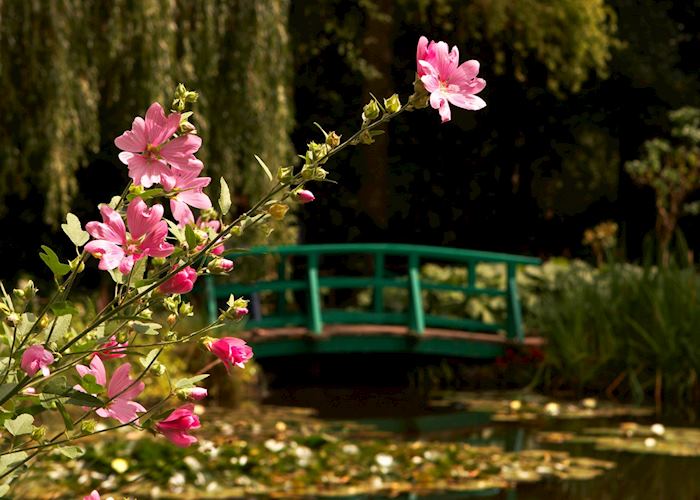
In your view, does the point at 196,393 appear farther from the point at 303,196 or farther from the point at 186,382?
the point at 303,196

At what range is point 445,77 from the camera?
171cm

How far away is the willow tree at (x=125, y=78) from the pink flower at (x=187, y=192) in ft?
19.4

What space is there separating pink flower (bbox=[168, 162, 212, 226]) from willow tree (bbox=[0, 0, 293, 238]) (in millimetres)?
5922

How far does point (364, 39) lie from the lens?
1240cm

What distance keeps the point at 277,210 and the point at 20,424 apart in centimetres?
43

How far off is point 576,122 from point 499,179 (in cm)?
109

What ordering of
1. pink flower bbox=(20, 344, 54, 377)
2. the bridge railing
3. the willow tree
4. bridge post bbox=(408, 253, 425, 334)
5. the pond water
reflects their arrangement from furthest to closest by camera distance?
1. bridge post bbox=(408, 253, 425, 334)
2. the bridge railing
3. the willow tree
4. the pond water
5. pink flower bbox=(20, 344, 54, 377)

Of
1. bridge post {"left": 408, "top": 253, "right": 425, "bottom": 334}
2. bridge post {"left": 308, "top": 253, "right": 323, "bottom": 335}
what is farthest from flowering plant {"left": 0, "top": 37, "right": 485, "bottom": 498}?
bridge post {"left": 408, "top": 253, "right": 425, "bottom": 334}

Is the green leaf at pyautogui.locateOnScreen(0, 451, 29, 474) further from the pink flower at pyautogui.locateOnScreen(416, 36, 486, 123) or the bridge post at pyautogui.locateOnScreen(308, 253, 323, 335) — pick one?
the bridge post at pyautogui.locateOnScreen(308, 253, 323, 335)

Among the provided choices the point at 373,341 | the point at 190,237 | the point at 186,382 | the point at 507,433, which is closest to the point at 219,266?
the point at 190,237

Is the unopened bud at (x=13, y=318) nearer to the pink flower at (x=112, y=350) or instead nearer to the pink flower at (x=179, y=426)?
the pink flower at (x=112, y=350)

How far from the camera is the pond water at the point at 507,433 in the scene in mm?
5578

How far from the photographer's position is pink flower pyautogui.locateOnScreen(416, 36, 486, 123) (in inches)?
66.1

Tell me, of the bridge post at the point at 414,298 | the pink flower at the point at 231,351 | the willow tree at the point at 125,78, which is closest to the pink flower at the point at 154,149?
the pink flower at the point at 231,351
